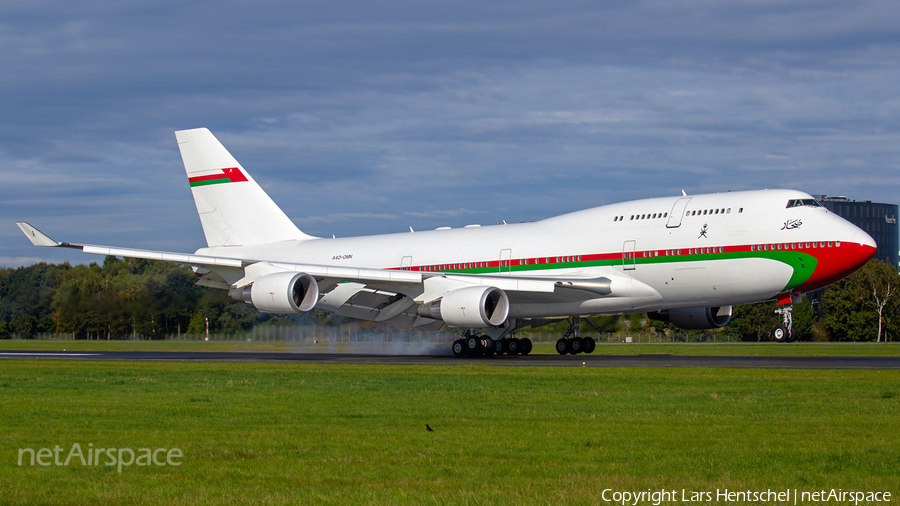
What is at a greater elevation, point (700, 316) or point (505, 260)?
point (505, 260)

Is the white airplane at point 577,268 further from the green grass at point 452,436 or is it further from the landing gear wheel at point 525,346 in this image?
the green grass at point 452,436

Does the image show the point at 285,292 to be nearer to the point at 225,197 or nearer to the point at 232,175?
the point at 225,197

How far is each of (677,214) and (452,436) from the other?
66.2ft

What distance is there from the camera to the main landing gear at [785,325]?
86.3 ft

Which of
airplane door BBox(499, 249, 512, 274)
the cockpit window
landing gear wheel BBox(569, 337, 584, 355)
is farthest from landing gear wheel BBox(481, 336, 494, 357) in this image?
the cockpit window

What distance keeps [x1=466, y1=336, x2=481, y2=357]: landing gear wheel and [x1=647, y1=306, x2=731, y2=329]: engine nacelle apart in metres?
7.47

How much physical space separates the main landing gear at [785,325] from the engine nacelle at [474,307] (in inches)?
337

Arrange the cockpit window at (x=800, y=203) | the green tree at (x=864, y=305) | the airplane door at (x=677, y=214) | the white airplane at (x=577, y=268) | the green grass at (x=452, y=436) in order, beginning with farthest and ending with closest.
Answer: the green tree at (x=864, y=305) → the airplane door at (x=677, y=214) → the cockpit window at (x=800, y=203) → the white airplane at (x=577, y=268) → the green grass at (x=452, y=436)

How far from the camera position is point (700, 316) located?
32281mm

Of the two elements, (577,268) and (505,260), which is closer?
(577,268)

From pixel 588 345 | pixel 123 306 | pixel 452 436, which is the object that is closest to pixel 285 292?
pixel 123 306

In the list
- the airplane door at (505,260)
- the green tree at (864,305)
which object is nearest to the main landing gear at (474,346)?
the airplane door at (505,260)

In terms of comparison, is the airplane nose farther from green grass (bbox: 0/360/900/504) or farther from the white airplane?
green grass (bbox: 0/360/900/504)

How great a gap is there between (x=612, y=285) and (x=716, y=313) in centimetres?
573
